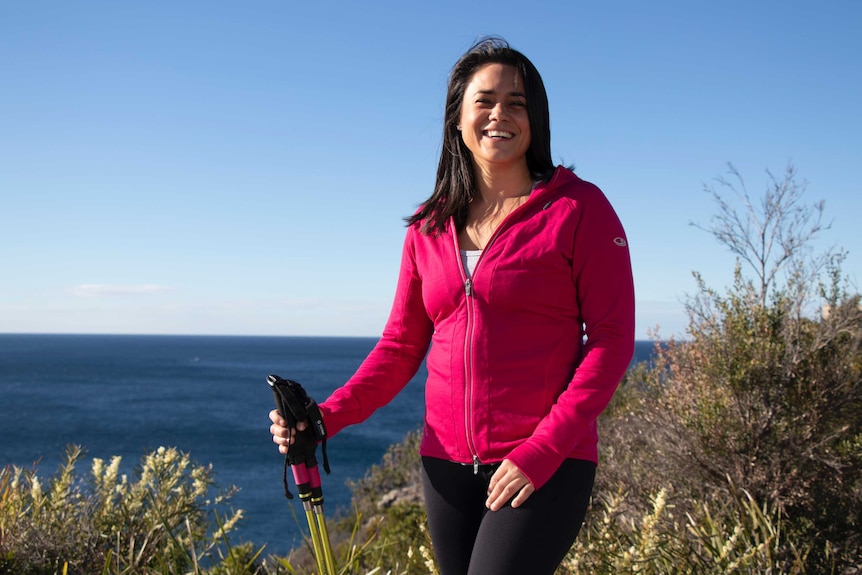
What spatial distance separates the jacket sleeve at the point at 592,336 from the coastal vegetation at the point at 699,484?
3.65ft

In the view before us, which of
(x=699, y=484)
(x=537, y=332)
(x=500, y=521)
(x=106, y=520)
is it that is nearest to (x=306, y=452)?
(x=500, y=521)

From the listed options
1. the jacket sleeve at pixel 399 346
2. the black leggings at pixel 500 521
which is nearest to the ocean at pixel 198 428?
the jacket sleeve at pixel 399 346

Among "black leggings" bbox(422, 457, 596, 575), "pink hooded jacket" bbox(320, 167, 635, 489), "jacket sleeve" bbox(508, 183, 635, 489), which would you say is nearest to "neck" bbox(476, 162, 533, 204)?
"pink hooded jacket" bbox(320, 167, 635, 489)

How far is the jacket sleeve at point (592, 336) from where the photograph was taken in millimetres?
1930

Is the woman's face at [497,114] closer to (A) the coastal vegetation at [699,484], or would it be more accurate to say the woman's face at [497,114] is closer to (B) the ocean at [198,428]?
(A) the coastal vegetation at [699,484]

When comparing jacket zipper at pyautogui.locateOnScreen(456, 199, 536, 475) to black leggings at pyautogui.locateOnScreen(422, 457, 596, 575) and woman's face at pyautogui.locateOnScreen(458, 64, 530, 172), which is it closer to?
black leggings at pyautogui.locateOnScreen(422, 457, 596, 575)

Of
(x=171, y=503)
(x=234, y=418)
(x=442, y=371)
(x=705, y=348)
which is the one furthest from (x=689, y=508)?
(x=234, y=418)

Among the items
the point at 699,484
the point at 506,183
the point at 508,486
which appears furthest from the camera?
the point at 699,484

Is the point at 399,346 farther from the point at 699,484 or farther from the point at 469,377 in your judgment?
the point at 699,484

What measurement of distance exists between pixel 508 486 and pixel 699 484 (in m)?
4.61

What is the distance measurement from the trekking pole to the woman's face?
90 centimetres

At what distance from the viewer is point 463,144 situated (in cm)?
251

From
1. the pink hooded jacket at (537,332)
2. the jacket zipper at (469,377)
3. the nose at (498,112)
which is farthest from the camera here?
the nose at (498,112)

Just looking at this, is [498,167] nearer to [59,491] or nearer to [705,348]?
[59,491]
